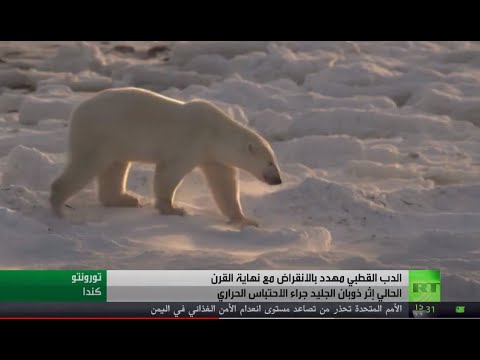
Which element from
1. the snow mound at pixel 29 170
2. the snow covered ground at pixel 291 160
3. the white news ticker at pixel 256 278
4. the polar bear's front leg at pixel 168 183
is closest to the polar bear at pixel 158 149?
the polar bear's front leg at pixel 168 183

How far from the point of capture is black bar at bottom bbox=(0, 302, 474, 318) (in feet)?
7.22

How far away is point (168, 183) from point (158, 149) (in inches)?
5.6

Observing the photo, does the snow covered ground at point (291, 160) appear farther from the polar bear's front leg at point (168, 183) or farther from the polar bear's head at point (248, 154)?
the polar bear's head at point (248, 154)

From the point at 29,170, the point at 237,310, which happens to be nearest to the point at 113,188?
the point at 29,170

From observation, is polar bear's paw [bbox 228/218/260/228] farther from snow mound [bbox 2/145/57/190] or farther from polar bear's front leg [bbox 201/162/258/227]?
snow mound [bbox 2/145/57/190]

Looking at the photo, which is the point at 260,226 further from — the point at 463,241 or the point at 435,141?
the point at 435,141

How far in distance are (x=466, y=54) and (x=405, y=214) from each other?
2.91 metres

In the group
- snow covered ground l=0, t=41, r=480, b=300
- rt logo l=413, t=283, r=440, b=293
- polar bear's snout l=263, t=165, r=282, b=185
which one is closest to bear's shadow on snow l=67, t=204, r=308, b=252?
snow covered ground l=0, t=41, r=480, b=300

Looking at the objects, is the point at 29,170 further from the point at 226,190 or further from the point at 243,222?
the point at 243,222

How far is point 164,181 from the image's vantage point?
316 centimetres

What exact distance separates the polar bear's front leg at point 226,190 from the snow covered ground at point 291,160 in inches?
3.2

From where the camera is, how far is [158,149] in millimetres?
3150

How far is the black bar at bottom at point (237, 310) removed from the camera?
7.22 feet

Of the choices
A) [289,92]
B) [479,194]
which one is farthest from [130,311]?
[289,92]
